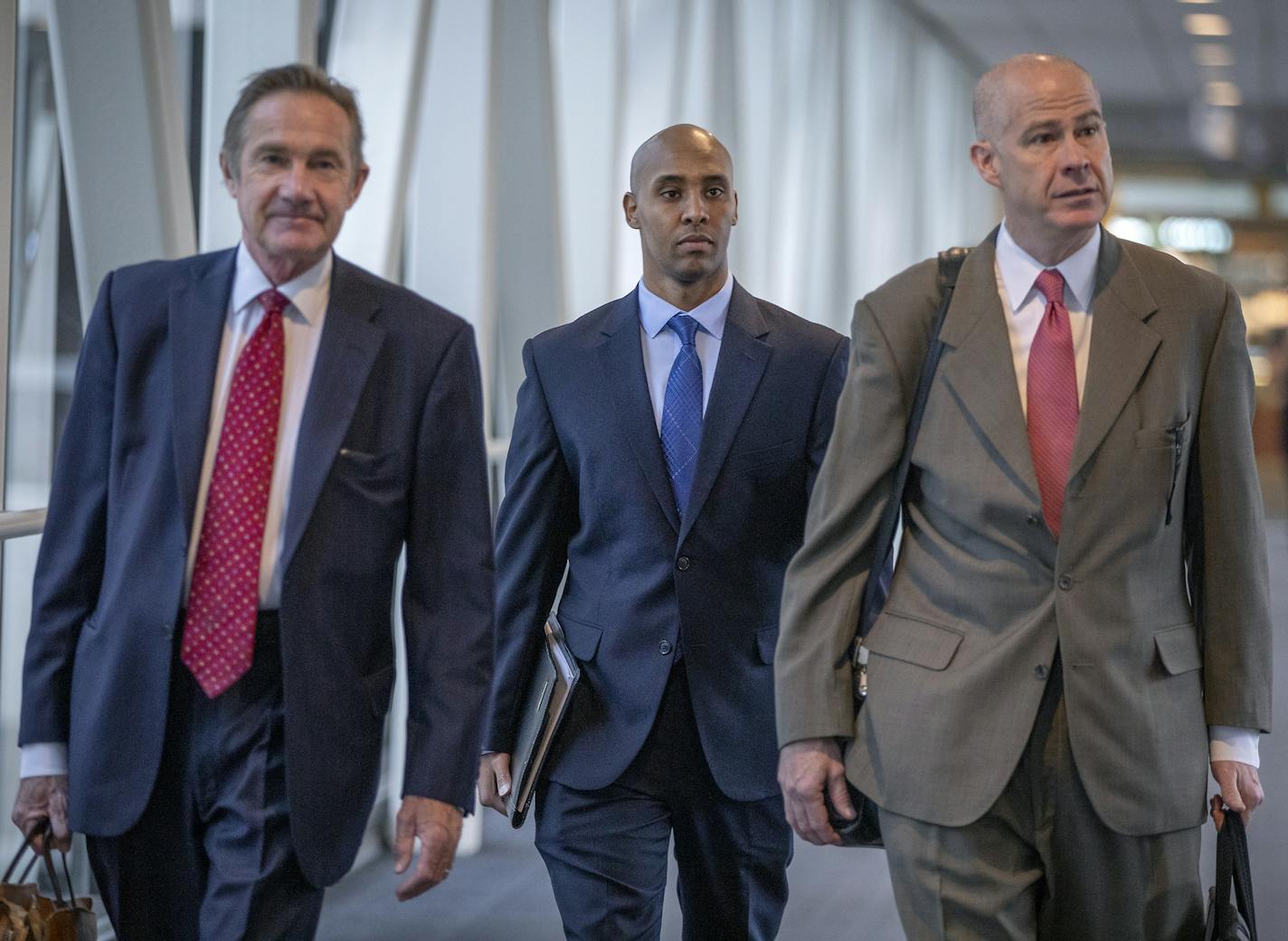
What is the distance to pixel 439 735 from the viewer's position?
2.51 meters

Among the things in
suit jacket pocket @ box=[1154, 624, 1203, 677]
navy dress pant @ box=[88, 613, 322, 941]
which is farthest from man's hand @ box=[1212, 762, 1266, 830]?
navy dress pant @ box=[88, 613, 322, 941]

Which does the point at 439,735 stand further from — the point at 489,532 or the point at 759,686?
the point at 759,686

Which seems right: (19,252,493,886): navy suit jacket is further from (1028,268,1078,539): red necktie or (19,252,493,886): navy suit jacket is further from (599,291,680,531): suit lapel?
(1028,268,1078,539): red necktie

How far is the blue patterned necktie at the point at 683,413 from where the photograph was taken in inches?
122

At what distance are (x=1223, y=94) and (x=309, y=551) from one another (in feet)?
60.1

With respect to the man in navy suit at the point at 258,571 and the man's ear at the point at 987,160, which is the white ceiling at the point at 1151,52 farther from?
the man in navy suit at the point at 258,571

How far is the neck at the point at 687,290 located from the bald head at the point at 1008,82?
0.75 m

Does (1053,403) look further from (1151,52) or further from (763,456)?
(1151,52)

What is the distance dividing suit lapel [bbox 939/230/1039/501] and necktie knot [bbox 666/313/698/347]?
0.71 m

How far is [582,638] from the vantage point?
3152 millimetres

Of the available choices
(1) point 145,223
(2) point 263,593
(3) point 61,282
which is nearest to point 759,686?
(2) point 263,593

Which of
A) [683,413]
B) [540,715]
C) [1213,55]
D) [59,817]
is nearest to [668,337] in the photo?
[683,413]

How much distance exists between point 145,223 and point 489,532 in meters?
1.96

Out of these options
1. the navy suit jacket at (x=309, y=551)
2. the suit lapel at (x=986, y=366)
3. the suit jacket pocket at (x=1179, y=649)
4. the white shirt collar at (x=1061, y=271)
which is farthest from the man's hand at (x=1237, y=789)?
the navy suit jacket at (x=309, y=551)
